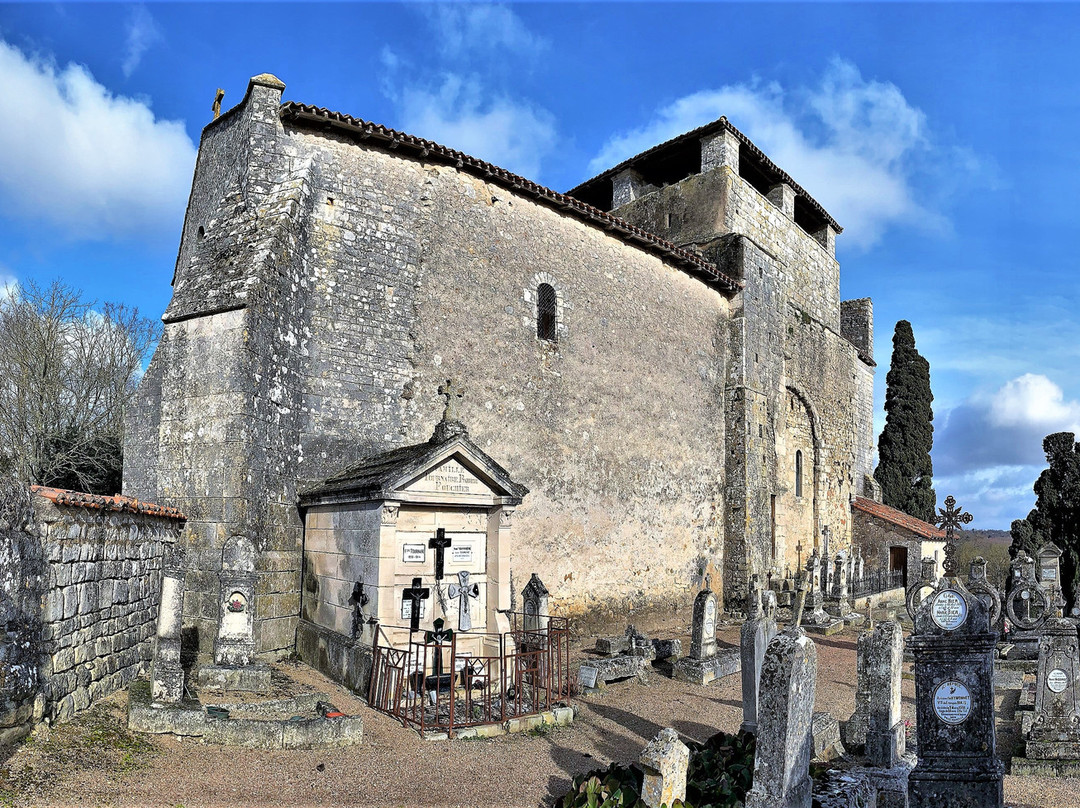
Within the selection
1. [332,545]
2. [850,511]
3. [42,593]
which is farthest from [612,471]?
[850,511]

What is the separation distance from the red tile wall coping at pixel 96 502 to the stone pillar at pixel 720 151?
14937 mm

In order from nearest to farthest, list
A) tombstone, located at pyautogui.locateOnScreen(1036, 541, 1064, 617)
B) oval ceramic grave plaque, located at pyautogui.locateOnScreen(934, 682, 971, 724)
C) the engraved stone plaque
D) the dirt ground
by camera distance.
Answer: the dirt ground, oval ceramic grave plaque, located at pyautogui.locateOnScreen(934, 682, 971, 724), the engraved stone plaque, tombstone, located at pyautogui.locateOnScreen(1036, 541, 1064, 617)

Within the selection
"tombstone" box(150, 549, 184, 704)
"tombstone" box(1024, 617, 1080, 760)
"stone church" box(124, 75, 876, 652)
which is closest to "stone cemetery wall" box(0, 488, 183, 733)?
"tombstone" box(150, 549, 184, 704)

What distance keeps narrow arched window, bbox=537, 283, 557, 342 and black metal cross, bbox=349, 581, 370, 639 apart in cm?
647

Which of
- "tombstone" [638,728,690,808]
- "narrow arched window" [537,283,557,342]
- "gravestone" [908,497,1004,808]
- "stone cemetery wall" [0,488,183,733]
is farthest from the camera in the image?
"narrow arched window" [537,283,557,342]

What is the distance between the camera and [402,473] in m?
8.70

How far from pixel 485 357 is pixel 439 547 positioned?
4.27m

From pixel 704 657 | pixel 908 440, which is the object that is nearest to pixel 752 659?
pixel 704 657

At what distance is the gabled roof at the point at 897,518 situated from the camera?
2420 centimetres

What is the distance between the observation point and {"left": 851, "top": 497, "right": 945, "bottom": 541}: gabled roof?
24.2m

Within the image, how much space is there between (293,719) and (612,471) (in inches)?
349

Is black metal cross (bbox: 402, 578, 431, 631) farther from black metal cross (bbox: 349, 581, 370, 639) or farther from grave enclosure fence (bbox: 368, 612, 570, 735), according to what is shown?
black metal cross (bbox: 349, 581, 370, 639)

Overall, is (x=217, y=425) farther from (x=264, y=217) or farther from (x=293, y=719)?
(x=293, y=719)

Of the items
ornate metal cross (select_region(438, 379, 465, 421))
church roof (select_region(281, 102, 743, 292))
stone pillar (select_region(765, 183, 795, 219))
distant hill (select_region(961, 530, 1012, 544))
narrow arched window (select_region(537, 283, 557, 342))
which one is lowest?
distant hill (select_region(961, 530, 1012, 544))
